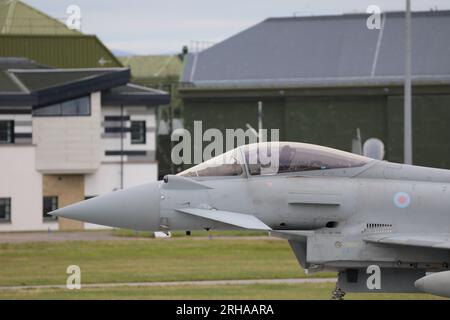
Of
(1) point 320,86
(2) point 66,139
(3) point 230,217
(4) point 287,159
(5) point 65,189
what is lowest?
(5) point 65,189

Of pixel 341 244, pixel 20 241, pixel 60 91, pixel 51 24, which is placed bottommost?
pixel 20 241

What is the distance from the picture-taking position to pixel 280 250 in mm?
40781

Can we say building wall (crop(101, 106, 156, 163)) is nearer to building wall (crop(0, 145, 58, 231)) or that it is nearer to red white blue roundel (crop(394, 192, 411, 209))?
building wall (crop(0, 145, 58, 231))

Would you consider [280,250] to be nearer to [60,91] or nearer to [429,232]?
[60,91]

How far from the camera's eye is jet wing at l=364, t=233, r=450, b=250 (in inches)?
634

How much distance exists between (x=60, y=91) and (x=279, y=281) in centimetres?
2810

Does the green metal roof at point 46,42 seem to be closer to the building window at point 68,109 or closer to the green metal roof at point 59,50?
the green metal roof at point 59,50

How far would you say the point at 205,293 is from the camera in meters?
28.4

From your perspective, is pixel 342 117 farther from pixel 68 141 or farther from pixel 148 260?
pixel 148 260

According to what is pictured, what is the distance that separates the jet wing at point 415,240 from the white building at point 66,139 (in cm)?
4154

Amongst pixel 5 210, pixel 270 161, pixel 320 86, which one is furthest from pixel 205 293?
pixel 320 86

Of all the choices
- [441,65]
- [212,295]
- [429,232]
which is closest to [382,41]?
[441,65]

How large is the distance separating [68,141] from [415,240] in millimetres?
44268

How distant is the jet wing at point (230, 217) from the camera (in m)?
15.8
